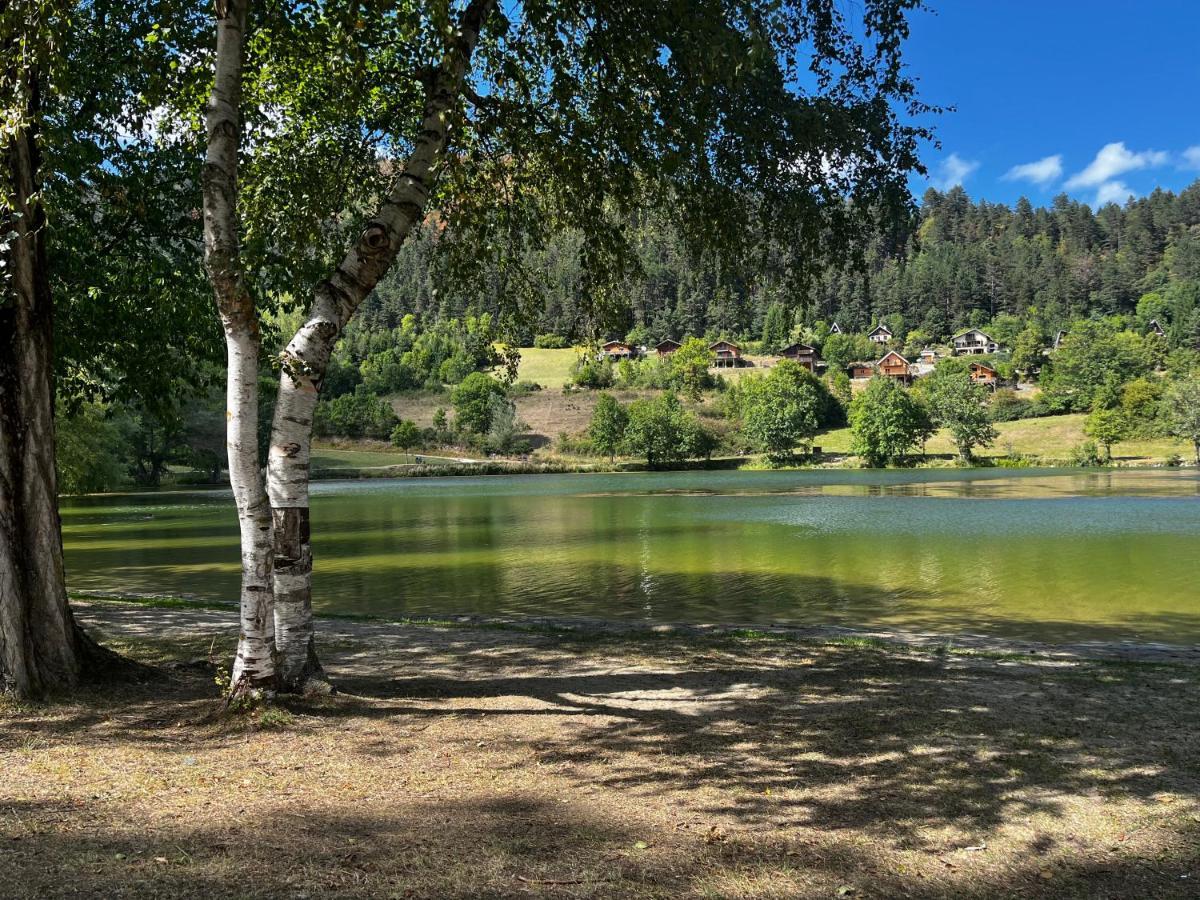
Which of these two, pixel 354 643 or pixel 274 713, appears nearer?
pixel 274 713

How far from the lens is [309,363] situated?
23.1ft

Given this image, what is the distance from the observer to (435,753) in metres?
6.31

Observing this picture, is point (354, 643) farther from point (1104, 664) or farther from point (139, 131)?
point (1104, 664)

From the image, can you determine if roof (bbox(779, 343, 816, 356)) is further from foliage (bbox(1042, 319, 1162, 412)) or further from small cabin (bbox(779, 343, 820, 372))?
foliage (bbox(1042, 319, 1162, 412))

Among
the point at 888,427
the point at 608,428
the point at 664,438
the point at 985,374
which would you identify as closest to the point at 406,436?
the point at 608,428

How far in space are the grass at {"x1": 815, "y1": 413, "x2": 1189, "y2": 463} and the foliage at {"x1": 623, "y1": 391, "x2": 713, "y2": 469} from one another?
720 inches

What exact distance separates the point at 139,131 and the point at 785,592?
14.1 metres

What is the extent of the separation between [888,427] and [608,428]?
3636cm

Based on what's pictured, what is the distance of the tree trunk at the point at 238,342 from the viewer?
662 centimetres

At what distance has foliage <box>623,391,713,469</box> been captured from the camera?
4375 inches

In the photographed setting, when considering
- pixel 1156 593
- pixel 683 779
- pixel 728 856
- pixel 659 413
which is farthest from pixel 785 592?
pixel 659 413

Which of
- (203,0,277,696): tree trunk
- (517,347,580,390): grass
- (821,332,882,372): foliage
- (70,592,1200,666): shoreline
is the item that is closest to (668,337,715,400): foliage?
(517,347,580,390): grass

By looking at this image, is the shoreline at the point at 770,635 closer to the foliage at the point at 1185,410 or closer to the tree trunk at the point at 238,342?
the tree trunk at the point at 238,342

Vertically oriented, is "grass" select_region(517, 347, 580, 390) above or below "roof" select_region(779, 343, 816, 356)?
below
